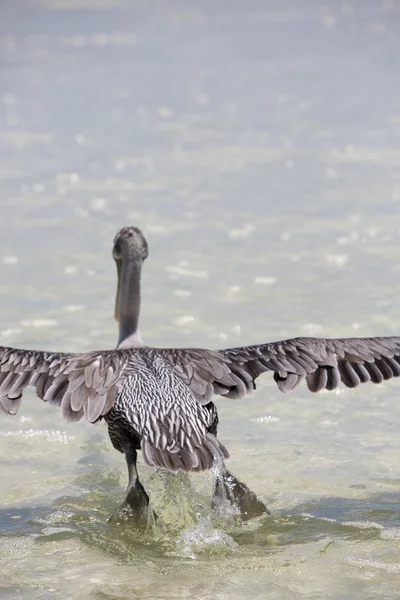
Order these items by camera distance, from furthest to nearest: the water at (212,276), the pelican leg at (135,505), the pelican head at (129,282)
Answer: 1. the pelican head at (129,282)
2. the pelican leg at (135,505)
3. the water at (212,276)

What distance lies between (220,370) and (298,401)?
6.22 feet

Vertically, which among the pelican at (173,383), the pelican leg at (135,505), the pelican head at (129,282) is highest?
the pelican head at (129,282)

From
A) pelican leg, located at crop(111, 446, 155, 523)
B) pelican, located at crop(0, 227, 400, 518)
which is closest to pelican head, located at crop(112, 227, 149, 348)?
pelican, located at crop(0, 227, 400, 518)

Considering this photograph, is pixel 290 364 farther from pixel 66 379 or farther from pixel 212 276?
pixel 212 276

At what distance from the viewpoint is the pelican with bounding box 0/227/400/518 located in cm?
586

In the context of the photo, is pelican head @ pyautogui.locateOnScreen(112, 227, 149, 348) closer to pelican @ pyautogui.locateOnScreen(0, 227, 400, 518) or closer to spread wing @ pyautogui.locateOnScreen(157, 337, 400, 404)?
pelican @ pyautogui.locateOnScreen(0, 227, 400, 518)

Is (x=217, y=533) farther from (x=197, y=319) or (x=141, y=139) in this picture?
(x=141, y=139)

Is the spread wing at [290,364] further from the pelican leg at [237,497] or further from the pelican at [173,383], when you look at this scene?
the pelican leg at [237,497]

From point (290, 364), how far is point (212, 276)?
14.3 ft

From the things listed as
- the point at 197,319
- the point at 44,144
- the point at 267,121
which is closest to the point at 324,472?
the point at 197,319

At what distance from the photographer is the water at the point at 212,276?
5.77m

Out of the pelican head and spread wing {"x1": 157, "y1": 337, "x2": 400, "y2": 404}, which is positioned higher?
the pelican head

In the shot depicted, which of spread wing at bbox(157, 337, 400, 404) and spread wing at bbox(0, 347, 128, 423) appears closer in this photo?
spread wing at bbox(0, 347, 128, 423)

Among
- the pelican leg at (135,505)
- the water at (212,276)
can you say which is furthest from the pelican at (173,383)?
the water at (212,276)
